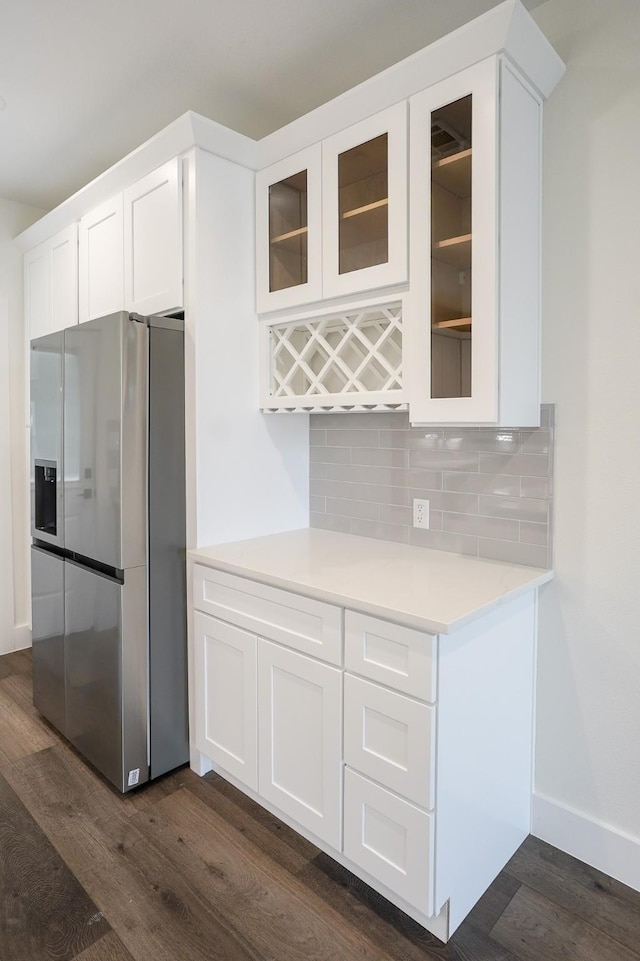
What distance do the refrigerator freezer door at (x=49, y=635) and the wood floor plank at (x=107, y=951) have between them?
1.07 metres

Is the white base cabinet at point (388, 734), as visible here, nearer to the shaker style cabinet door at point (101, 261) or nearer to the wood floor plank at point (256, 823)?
the wood floor plank at point (256, 823)

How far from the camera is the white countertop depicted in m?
1.46

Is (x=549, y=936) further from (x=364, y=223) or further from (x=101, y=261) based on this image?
(x=101, y=261)

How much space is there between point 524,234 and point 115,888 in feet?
7.39

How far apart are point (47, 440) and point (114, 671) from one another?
1032 mm

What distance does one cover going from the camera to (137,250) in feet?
7.69

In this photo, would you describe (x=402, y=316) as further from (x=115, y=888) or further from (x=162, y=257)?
(x=115, y=888)

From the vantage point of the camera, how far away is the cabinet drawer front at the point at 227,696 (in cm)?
193

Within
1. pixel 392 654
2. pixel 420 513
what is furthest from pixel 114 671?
pixel 420 513

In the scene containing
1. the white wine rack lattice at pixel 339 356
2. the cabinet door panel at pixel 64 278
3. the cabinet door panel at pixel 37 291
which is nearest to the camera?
the white wine rack lattice at pixel 339 356

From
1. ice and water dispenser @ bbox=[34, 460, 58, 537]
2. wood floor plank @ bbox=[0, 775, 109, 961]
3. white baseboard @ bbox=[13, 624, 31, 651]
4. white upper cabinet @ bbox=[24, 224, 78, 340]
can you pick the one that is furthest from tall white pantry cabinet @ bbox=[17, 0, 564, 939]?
white baseboard @ bbox=[13, 624, 31, 651]

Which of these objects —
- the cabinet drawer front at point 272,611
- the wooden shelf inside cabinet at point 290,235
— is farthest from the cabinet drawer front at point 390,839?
the wooden shelf inside cabinet at point 290,235

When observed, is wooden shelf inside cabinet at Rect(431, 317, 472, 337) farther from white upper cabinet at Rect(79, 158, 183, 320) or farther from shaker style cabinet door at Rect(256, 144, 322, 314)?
white upper cabinet at Rect(79, 158, 183, 320)

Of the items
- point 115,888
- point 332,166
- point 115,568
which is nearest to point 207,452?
point 115,568
